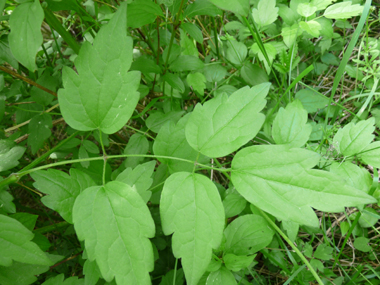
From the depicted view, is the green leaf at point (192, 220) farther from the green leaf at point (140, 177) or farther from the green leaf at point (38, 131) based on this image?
the green leaf at point (38, 131)

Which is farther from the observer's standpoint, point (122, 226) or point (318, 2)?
point (318, 2)

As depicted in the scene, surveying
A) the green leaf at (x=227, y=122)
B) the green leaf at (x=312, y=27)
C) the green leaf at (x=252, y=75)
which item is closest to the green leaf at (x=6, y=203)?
the green leaf at (x=227, y=122)

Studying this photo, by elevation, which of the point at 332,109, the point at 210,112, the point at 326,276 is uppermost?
the point at 210,112

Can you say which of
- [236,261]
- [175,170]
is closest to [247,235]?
[236,261]

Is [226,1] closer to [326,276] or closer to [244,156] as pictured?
[244,156]

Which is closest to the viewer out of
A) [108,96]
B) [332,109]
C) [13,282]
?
[108,96]

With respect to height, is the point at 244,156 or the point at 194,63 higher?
the point at 194,63

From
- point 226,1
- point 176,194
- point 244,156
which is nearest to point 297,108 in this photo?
point 244,156
